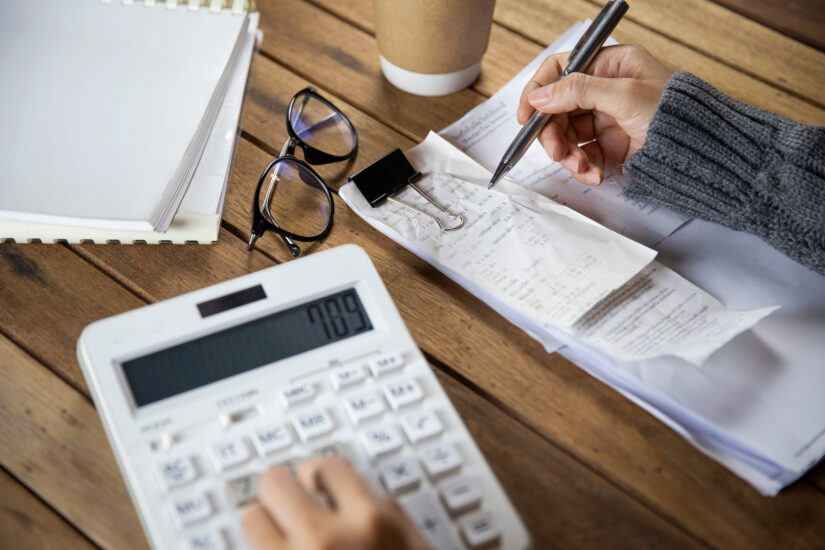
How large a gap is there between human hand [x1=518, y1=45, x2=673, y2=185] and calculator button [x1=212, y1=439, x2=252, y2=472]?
43 cm

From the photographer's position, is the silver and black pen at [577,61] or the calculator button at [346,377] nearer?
the calculator button at [346,377]

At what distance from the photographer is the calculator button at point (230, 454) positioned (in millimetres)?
472

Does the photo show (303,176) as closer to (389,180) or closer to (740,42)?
(389,180)

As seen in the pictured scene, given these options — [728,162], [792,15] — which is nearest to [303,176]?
[728,162]

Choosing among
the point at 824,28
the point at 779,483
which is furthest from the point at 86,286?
the point at 824,28

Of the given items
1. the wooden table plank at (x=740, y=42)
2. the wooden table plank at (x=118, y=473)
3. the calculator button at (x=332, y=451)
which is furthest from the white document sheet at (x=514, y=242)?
the wooden table plank at (x=740, y=42)

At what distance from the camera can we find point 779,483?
551mm

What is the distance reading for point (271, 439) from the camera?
0.48 metres

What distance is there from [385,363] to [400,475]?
0.28ft

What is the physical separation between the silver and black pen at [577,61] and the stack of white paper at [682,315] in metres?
0.03

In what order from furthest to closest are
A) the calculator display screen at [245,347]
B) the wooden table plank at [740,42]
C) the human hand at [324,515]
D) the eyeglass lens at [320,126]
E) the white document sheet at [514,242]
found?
the wooden table plank at [740,42] → the eyeglass lens at [320,126] → the white document sheet at [514,242] → the calculator display screen at [245,347] → the human hand at [324,515]

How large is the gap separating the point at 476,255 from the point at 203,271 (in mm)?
250

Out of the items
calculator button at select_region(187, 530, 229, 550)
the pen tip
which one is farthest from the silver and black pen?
calculator button at select_region(187, 530, 229, 550)

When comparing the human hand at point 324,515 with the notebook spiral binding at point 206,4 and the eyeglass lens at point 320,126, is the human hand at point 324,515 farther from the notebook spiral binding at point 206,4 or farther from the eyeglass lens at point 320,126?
the notebook spiral binding at point 206,4
